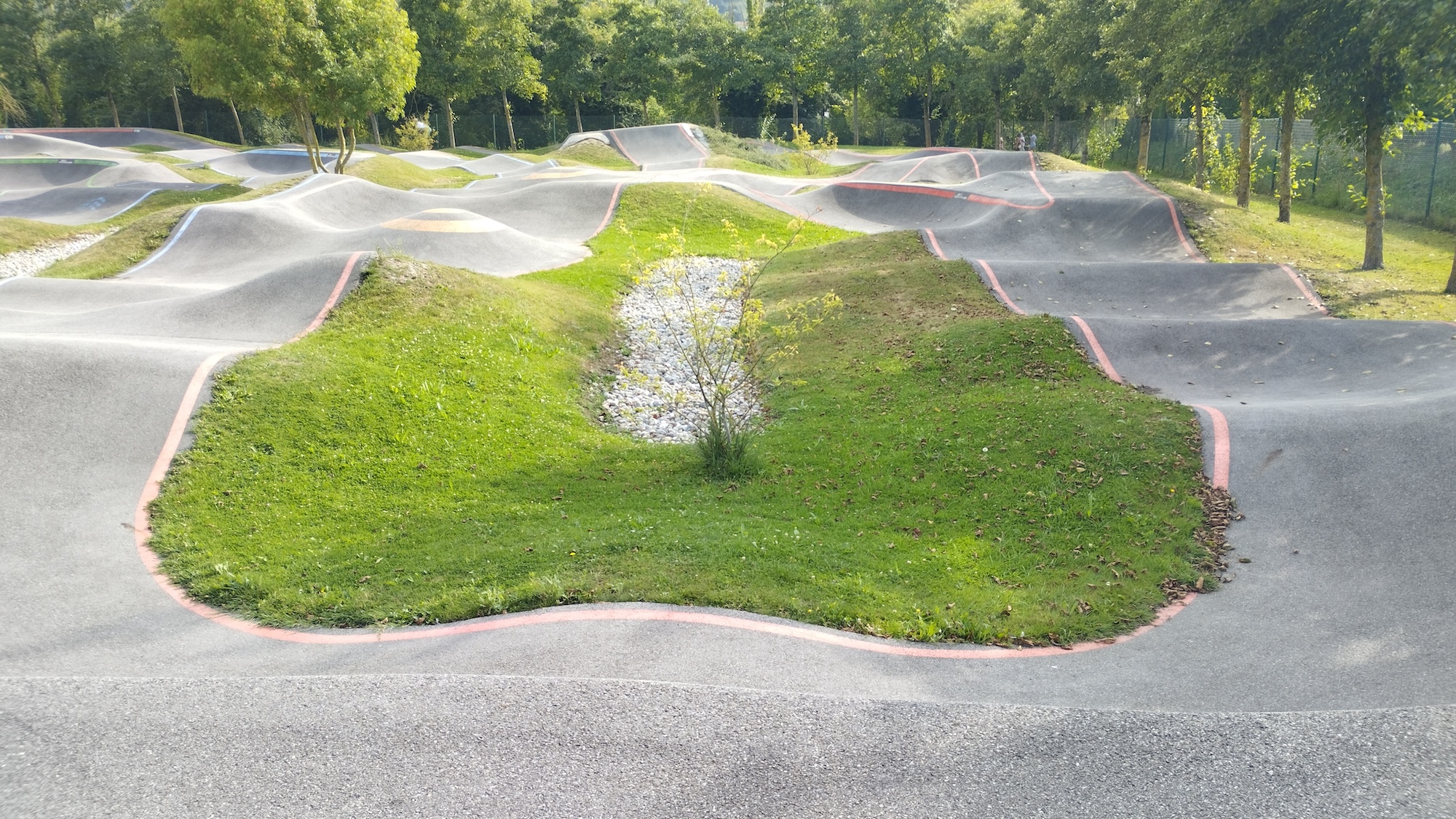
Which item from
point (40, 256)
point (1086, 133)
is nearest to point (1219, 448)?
point (40, 256)

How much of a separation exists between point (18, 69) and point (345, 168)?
3382cm

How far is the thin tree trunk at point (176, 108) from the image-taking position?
4919cm

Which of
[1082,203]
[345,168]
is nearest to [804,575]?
[1082,203]

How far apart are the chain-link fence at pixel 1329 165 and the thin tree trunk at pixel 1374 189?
0.55 m

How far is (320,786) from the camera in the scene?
4.12 meters

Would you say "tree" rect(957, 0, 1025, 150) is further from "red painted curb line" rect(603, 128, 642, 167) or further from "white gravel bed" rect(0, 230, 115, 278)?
"white gravel bed" rect(0, 230, 115, 278)

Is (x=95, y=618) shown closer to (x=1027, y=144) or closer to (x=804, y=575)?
(x=804, y=575)

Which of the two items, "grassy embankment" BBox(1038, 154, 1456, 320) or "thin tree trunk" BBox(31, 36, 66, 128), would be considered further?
"thin tree trunk" BBox(31, 36, 66, 128)

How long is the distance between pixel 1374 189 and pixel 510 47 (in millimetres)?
43946

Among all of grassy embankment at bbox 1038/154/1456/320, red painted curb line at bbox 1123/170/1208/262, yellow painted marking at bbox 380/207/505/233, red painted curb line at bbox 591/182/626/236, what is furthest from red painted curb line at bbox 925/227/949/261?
yellow painted marking at bbox 380/207/505/233

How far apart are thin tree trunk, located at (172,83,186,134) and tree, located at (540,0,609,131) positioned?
21.7 metres

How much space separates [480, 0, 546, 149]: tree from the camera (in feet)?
152

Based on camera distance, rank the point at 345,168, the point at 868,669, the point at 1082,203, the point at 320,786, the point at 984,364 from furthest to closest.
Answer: the point at 345,168
the point at 1082,203
the point at 984,364
the point at 868,669
the point at 320,786

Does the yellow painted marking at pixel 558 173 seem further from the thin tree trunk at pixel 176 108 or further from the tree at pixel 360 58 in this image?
the thin tree trunk at pixel 176 108
